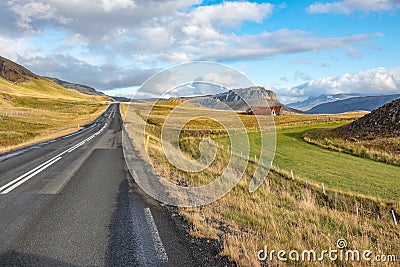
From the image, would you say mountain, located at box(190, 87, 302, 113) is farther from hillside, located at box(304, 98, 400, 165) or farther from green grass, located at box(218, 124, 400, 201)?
hillside, located at box(304, 98, 400, 165)

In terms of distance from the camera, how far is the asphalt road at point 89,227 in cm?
540

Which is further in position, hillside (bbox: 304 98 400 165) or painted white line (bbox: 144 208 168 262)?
hillside (bbox: 304 98 400 165)

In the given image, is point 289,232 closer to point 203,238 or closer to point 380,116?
point 203,238

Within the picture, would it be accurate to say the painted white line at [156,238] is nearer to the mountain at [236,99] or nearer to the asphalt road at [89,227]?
the asphalt road at [89,227]

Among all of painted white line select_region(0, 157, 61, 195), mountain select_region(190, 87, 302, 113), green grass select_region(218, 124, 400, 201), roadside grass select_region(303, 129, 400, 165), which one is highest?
mountain select_region(190, 87, 302, 113)

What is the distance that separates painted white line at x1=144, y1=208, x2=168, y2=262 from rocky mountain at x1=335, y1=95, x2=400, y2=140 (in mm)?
36420

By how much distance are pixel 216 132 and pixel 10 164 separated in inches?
1509

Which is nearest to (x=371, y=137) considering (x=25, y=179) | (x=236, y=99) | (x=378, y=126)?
(x=378, y=126)

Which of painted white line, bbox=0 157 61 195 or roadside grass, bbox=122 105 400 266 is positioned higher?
painted white line, bbox=0 157 61 195

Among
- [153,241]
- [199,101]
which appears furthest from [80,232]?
[199,101]

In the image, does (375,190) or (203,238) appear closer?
(203,238)

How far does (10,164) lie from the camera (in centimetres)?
1579

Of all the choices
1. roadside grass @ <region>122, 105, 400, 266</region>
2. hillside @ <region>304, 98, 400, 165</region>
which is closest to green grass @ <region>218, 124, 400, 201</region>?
roadside grass @ <region>122, 105, 400, 266</region>

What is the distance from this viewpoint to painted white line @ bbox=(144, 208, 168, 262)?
5445 mm
